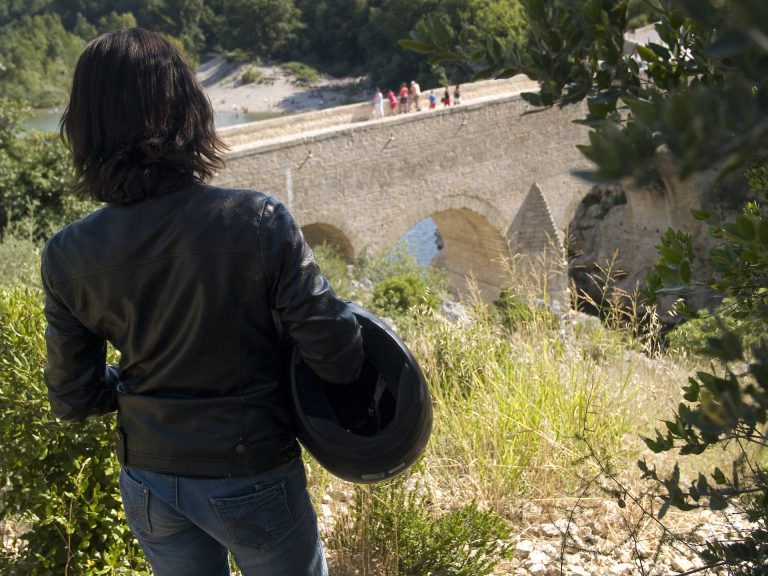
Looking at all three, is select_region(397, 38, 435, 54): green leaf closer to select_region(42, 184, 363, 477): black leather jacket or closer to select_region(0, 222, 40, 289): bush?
select_region(42, 184, 363, 477): black leather jacket

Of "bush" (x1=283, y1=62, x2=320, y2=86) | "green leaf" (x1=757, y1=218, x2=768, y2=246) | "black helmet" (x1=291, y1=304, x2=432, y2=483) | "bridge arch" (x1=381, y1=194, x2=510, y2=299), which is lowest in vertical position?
"bridge arch" (x1=381, y1=194, x2=510, y2=299)

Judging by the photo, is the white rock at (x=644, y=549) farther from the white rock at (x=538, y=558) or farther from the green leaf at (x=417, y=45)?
the green leaf at (x=417, y=45)

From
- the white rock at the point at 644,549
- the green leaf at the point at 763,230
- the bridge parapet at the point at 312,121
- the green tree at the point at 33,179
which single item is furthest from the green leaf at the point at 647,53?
the bridge parapet at the point at 312,121

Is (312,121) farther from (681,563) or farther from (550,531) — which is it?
(681,563)

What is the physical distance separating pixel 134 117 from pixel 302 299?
0.41m

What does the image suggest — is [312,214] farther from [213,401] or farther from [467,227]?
[213,401]

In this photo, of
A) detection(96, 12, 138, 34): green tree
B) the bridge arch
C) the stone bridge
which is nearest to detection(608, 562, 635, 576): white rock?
the stone bridge

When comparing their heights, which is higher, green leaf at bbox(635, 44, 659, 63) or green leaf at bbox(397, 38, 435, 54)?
green leaf at bbox(397, 38, 435, 54)

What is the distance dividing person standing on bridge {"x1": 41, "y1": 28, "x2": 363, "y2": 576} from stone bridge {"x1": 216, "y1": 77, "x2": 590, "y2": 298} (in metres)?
9.76

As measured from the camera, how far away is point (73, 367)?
4.92ft

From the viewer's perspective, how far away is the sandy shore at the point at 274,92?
1566 inches

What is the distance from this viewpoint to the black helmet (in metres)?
1.45

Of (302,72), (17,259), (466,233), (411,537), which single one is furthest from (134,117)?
Result: (302,72)

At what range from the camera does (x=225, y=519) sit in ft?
4.55
